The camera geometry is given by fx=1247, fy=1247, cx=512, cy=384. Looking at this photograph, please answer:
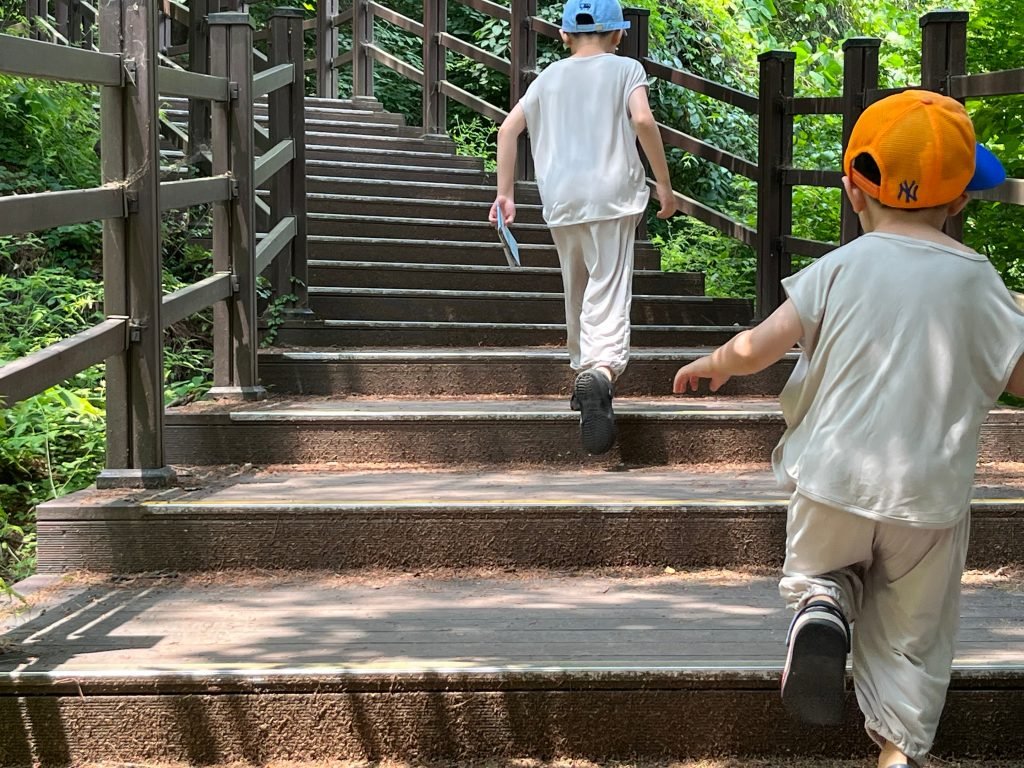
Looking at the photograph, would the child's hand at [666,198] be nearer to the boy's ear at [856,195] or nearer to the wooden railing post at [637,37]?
the boy's ear at [856,195]

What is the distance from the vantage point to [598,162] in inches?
179

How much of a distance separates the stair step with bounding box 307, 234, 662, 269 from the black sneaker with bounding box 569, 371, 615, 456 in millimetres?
2918

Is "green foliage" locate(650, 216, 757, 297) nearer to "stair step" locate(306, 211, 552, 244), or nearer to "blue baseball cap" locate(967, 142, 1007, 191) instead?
"stair step" locate(306, 211, 552, 244)

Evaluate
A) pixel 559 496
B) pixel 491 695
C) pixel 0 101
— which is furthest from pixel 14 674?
pixel 0 101

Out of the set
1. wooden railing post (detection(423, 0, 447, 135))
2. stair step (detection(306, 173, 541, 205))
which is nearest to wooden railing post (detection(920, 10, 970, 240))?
stair step (detection(306, 173, 541, 205))

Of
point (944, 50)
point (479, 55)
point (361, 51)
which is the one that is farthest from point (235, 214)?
point (361, 51)

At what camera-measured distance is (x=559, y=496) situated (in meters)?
3.88

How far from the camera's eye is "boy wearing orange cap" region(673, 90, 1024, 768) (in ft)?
7.62

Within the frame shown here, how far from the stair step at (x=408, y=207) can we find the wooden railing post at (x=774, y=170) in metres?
1.78

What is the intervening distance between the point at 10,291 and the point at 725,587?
4.17m

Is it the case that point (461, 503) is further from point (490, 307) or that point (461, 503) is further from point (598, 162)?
point (490, 307)

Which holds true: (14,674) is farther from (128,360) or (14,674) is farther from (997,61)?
(997,61)

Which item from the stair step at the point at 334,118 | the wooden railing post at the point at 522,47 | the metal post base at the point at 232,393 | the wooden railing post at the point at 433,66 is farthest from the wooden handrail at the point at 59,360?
the wooden railing post at the point at 433,66

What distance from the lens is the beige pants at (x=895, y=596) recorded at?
238 cm
